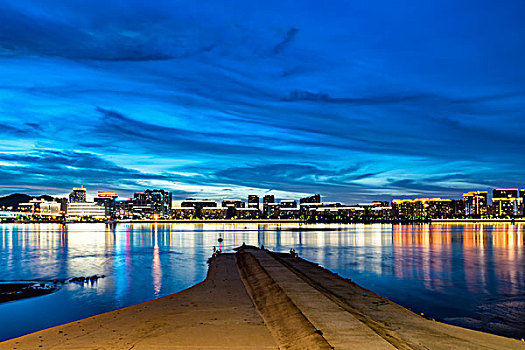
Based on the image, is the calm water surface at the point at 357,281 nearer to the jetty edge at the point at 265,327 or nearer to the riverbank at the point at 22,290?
the riverbank at the point at 22,290

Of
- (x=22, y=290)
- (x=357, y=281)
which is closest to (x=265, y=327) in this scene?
(x=357, y=281)

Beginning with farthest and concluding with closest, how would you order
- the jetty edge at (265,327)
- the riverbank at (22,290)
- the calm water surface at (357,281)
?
1. the riverbank at (22,290)
2. the calm water surface at (357,281)
3. the jetty edge at (265,327)

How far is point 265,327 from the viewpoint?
18656 millimetres

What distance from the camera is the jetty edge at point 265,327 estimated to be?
15.5m

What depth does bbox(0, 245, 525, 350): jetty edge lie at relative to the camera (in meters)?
15.5

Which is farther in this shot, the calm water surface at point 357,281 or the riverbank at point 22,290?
the riverbank at point 22,290

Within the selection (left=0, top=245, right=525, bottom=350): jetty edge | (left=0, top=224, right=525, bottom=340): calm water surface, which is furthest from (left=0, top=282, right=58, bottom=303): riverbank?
(left=0, top=245, right=525, bottom=350): jetty edge

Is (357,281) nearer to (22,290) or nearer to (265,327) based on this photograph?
(265,327)

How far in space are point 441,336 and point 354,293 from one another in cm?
1154

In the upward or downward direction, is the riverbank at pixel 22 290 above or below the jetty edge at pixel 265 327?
below

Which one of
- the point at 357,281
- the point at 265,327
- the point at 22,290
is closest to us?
the point at 265,327

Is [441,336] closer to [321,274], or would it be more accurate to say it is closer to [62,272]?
[321,274]

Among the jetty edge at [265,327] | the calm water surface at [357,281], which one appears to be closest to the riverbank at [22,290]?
the calm water surface at [357,281]

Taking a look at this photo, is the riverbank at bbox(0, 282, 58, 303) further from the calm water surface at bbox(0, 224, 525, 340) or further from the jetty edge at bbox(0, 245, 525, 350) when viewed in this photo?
the jetty edge at bbox(0, 245, 525, 350)
